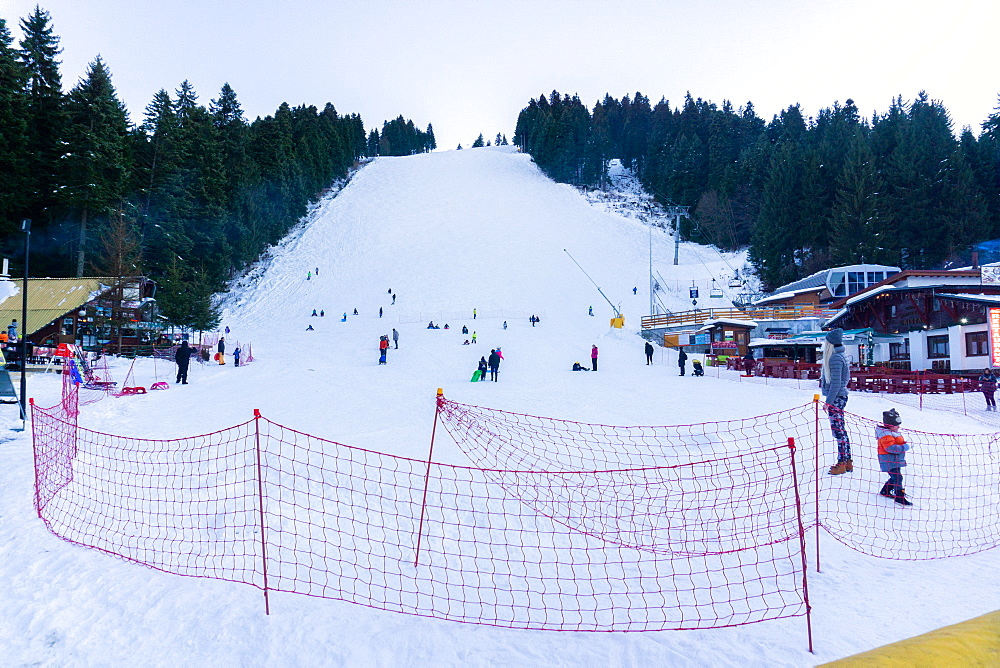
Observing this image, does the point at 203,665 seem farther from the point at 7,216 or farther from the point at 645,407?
the point at 7,216

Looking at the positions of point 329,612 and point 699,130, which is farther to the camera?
point 699,130

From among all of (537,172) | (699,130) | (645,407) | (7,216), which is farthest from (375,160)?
(645,407)

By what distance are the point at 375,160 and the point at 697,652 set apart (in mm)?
115064

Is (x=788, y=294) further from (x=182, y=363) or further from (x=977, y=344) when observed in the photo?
(x=182, y=363)

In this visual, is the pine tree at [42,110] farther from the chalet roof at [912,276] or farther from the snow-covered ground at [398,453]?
the chalet roof at [912,276]

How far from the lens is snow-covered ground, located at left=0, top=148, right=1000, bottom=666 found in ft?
12.4

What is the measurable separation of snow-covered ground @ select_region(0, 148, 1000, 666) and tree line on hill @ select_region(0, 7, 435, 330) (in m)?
7.05

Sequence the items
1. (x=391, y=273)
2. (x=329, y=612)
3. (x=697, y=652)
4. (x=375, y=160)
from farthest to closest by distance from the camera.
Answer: (x=375, y=160) < (x=391, y=273) < (x=329, y=612) < (x=697, y=652)

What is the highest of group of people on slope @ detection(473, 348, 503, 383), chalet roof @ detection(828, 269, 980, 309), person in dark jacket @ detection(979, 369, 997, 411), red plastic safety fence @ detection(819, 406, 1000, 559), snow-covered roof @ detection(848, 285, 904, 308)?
→ chalet roof @ detection(828, 269, 980, 309)

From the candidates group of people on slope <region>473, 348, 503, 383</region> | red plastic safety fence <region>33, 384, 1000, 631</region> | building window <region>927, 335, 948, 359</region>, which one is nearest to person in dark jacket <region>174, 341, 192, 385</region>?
group of people on slope <region>473, 348, 503, 383</region>

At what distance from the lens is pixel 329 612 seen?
4.23 metres

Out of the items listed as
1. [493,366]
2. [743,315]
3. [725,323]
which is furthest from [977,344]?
[493,366]

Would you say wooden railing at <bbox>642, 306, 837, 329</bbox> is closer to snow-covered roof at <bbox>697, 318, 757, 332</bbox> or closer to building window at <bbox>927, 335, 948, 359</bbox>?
snow-covered roof at <bbox>697, 318, 757, 332</bbox>

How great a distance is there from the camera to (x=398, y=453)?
848cm
